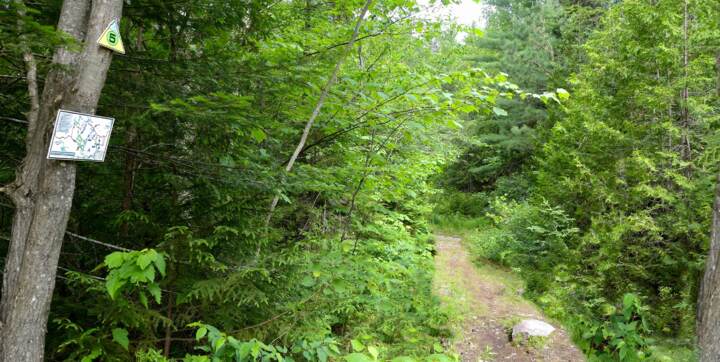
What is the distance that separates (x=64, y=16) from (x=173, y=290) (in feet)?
6.32

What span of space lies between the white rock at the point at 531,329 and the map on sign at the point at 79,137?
5.87 m

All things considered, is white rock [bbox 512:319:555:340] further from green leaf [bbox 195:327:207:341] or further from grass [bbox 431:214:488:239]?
grass [bbox 431:214:488:239]

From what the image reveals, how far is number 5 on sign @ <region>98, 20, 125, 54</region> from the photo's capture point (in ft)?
8.05

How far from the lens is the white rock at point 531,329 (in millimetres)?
6203

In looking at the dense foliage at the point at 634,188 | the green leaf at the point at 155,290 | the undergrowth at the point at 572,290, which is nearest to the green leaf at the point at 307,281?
the green leaf at the point at 155,290

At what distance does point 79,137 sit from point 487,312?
265 inches

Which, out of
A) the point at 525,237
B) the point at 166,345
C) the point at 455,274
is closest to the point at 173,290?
the point at 166,345

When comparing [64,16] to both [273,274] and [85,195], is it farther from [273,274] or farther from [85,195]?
[273,274]

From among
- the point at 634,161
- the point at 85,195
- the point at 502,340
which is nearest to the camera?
the point at 85,195

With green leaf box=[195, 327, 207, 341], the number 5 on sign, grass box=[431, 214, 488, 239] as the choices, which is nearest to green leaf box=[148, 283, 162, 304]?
green leaf box=[195, 327, 207, 341]

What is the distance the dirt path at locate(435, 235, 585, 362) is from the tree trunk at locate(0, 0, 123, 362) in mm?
4888

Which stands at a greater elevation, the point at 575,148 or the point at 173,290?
the point at 575,148

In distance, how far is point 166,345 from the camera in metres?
3.20

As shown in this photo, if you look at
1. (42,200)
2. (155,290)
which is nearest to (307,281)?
(155,290)
